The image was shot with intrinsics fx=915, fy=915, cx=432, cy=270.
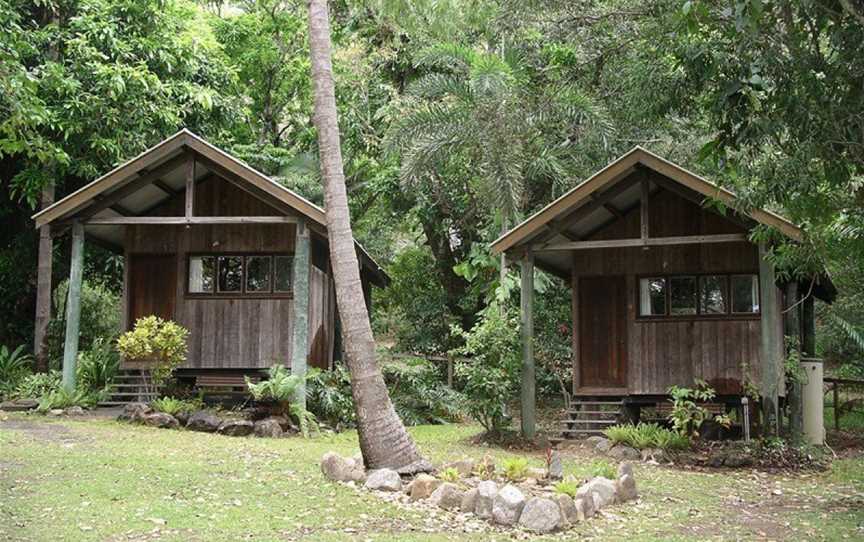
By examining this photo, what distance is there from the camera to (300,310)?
17750mm

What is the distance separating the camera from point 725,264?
17.9 meters

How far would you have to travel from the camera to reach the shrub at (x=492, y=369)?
16.7 metres

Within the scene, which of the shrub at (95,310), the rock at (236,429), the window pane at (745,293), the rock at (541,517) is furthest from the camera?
the shrub at (95,310)

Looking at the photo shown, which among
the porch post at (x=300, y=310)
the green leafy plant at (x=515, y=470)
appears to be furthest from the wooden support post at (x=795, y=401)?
the porch post at (x=300, y=310)

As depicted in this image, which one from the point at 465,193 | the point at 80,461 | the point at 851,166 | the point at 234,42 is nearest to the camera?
the point at 851,166

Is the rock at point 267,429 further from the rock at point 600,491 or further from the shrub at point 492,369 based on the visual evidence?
the rock at point 600,491

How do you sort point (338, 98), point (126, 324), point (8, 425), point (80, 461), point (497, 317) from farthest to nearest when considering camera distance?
point (338, 98)
point (126, 324)
point (497, 317)
point (8, 425)
point (80, 461)

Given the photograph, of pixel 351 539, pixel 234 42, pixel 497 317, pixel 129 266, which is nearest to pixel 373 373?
pixel 351 539

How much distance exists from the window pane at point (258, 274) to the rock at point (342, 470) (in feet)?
28.8

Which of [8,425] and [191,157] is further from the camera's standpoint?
[191,157]

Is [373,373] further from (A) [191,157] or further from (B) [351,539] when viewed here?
(A) [191,157]

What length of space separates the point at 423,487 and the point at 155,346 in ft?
30.1

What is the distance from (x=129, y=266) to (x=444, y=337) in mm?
10606

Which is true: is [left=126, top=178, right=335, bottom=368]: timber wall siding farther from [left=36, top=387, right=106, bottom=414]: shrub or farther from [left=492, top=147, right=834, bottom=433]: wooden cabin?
[left=492, top=147, right=834, bottom=433]: wooden cabin
